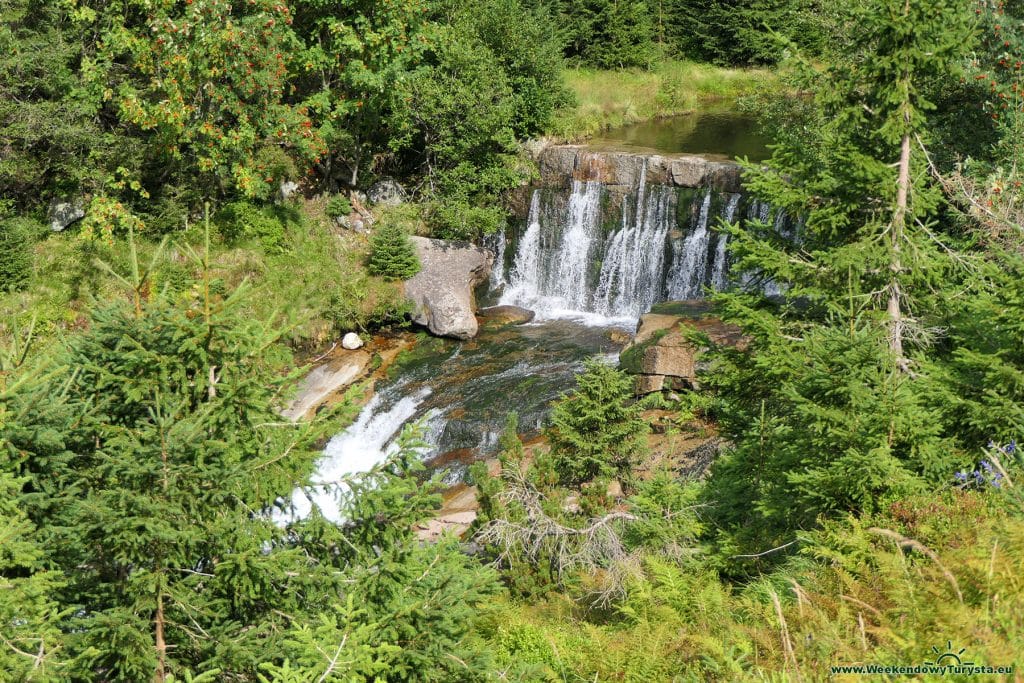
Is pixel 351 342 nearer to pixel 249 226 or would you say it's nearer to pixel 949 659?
pixel 249 226

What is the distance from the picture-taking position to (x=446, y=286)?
2084cm

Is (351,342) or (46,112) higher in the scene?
(46,112)

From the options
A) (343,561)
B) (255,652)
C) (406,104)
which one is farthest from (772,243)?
(406,104)

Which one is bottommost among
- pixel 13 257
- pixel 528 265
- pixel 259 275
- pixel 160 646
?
pixel 528 265

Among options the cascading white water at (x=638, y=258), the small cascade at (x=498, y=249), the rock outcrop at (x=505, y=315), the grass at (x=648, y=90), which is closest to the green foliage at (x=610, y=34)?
the grass at (x=648, y=90)

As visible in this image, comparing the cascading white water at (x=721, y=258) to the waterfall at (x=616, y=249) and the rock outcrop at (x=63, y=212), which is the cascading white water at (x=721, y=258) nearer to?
the waterfall at (x=616, y=249)

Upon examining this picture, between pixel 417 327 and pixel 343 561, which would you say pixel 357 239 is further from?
pixel 343 561

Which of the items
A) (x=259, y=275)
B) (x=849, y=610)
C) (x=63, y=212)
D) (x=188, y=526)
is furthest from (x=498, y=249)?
(x=849, y=610)

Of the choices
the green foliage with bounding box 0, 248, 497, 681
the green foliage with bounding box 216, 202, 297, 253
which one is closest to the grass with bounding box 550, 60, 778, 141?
the green foliage with bounding box 216, 202, 297, 253

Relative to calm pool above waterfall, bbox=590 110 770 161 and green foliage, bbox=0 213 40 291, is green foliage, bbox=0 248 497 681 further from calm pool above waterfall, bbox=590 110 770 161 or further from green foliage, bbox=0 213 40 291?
calm pool above waterfall, bbox=590 110 770 161

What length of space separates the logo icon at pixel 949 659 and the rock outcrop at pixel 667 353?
37.7 ft

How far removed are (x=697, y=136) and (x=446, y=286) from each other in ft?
37.7

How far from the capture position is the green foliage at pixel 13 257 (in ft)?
57.5

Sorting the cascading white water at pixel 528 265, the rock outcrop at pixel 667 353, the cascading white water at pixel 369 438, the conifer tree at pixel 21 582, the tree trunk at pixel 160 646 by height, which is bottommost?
the cascading white water at pixel 369 438
